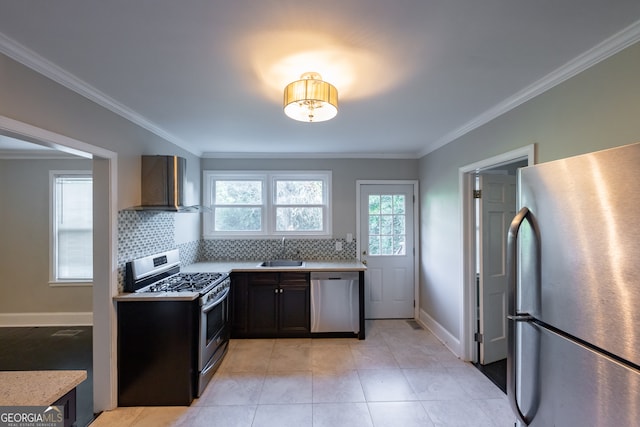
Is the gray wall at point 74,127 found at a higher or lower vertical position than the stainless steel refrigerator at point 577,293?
higher

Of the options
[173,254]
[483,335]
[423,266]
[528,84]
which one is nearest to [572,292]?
[528,84]

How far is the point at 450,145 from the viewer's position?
3172 millimetres

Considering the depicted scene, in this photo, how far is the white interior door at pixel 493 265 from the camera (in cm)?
281

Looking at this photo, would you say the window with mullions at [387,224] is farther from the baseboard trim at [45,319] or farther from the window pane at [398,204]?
the baseboard trim at [45,319]

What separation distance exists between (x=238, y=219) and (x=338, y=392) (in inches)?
103

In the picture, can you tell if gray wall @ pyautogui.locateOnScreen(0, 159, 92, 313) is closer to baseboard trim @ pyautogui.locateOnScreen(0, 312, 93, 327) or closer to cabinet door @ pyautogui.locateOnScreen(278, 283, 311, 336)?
baseboard trim @ pyautogui.locateOnScreen(0, 312, 93, 327)

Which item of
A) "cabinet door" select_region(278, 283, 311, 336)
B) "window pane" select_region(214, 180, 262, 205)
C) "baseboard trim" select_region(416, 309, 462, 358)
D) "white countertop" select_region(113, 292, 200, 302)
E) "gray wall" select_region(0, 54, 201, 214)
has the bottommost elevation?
"baseboard trim" select_region(416, 309, 462, 358)

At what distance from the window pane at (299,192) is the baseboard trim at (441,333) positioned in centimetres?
219

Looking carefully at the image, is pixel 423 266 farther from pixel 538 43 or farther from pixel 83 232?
pixel 83 232

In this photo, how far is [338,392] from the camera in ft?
7.82

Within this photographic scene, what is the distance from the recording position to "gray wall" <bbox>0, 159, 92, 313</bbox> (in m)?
3.65

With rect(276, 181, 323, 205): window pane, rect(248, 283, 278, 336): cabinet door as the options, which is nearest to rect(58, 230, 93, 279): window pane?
rect(248, 283, 278, 336): cabinet door

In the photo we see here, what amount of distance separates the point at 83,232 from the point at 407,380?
4.41 meters

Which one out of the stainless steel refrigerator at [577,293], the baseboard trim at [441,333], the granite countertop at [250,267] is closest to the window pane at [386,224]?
the granite countertop at [250,267]
